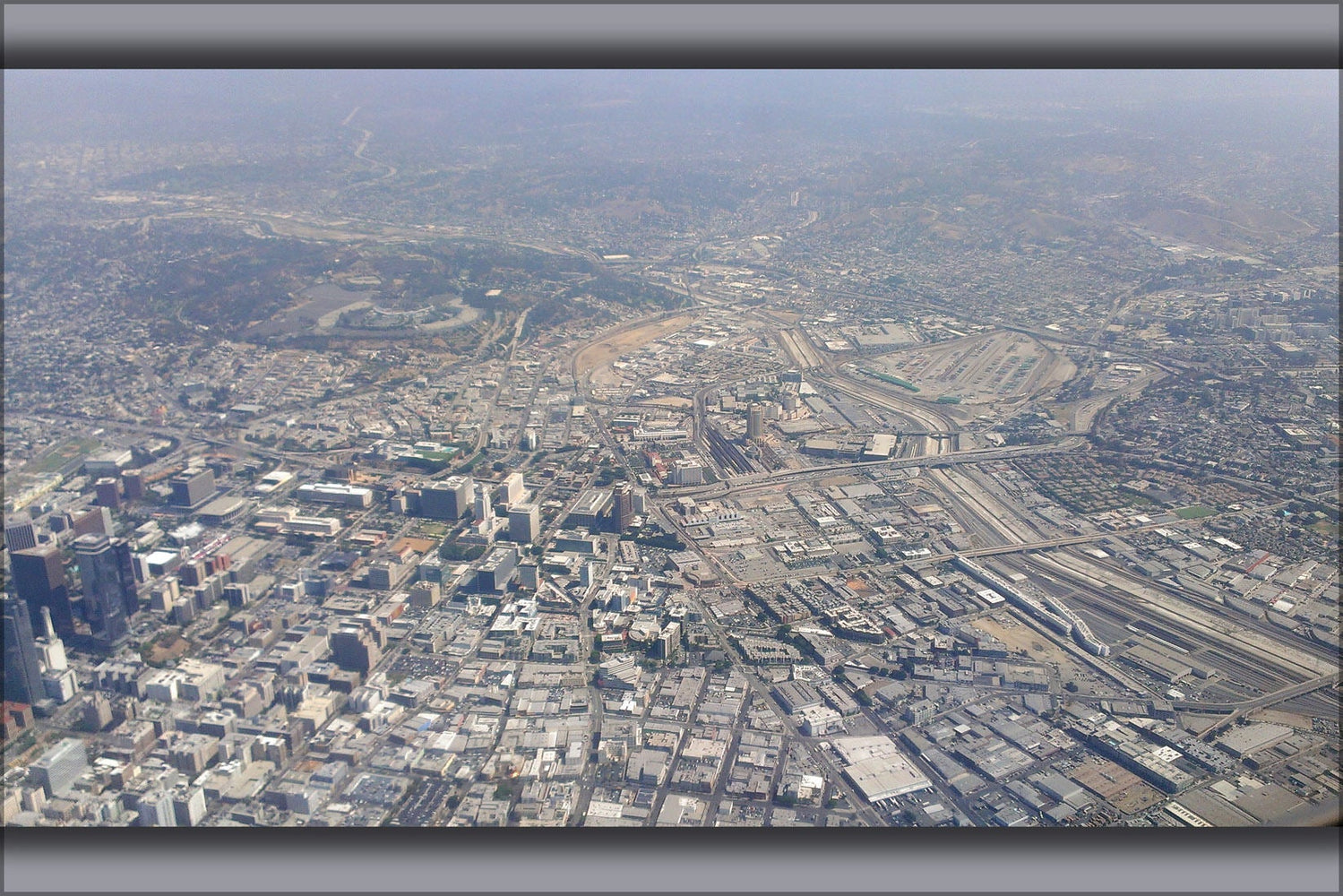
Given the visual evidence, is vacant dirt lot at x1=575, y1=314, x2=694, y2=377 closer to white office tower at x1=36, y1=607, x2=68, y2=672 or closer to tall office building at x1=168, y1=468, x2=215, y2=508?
tall office building at x1=168, y1=468, x2=215, y2=508

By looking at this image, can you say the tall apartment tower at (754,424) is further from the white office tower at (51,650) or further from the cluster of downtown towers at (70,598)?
the white office tower at (51,650)

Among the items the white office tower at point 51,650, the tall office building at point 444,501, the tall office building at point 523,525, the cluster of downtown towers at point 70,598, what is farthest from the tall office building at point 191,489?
the tall office building at point 523,525

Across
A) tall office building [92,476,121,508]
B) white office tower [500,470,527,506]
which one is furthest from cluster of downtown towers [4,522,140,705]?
white office tower [500,470,527,506]

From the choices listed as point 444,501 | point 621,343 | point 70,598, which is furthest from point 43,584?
point 621,343

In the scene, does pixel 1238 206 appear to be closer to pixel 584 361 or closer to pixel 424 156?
pixel 584 361
